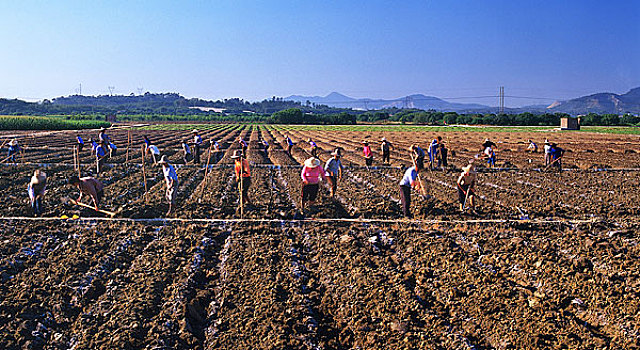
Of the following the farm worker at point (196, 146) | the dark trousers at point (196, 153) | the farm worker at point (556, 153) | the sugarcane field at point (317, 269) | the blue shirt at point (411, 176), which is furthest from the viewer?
the dark trousers at point (196, 153)

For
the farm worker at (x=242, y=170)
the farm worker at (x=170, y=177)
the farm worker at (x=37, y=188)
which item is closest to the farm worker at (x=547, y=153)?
the farm worker at (x=242, y=170)

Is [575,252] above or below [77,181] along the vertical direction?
below

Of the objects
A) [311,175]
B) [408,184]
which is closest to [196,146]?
[311,175]

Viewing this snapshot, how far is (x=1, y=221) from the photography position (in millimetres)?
10289

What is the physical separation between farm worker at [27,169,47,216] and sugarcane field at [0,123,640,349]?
0.04 m

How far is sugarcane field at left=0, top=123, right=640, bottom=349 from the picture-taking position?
18.0 ft

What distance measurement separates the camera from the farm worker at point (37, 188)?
10.6 m

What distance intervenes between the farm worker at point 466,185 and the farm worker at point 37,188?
28.7 feet

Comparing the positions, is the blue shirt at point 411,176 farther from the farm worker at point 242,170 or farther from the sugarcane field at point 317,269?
the farm worker at point 242,170

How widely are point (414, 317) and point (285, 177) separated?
12.6 meters

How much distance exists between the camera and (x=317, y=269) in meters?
7.64

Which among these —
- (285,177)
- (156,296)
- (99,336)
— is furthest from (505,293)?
(285,177)

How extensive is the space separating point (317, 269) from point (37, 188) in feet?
21.9

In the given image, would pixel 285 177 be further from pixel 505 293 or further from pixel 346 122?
pixel 346 122
